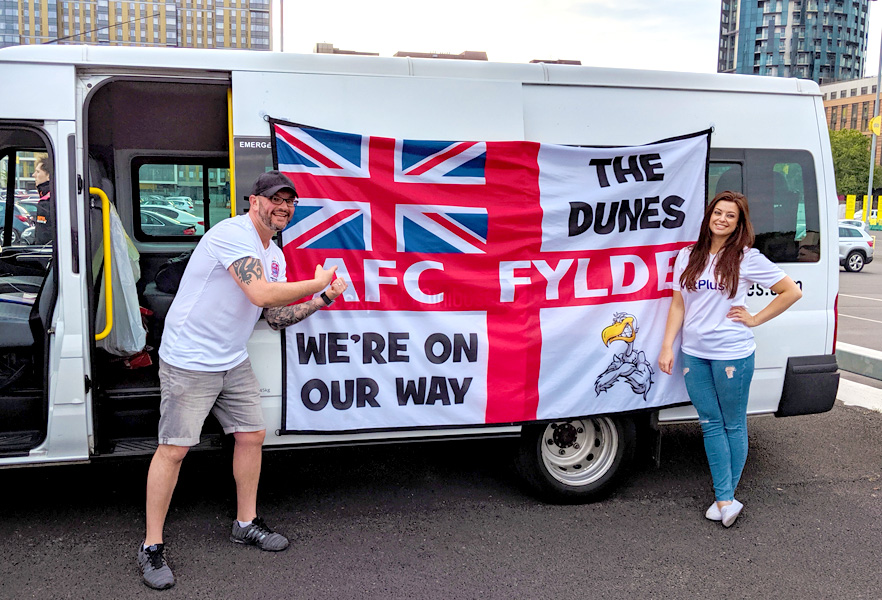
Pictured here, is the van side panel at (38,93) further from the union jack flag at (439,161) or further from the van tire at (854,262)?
the van tire at (854,262)

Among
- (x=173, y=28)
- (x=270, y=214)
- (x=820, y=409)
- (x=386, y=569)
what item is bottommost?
(x=386, y=569)

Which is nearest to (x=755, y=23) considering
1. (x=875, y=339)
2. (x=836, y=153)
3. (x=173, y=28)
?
(x=836, y=153)

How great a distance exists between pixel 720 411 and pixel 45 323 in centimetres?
371

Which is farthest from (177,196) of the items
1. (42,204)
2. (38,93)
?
(38,93)

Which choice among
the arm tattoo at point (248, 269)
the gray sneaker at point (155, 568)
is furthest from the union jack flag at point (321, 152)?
the gray sneaker at point (155, 568)

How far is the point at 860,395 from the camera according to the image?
7.00m

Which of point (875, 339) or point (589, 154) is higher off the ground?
point (589, 154)

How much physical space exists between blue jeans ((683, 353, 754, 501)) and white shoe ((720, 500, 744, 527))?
6 cm

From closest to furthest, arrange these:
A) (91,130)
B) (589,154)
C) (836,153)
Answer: (589,154)
(91,130)
(836,153)

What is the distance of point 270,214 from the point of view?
3506 millimetres

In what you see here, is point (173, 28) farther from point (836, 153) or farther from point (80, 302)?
point (80, 302)

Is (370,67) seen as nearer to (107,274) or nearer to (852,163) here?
(107,274)

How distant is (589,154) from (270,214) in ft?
6.00

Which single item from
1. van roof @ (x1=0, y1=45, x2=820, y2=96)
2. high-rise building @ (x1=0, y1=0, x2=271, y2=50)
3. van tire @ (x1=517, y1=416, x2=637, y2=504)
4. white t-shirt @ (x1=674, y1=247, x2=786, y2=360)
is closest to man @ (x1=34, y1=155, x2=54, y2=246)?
van roof @ (x1=0, y1=45, x2=820, y2=96)
